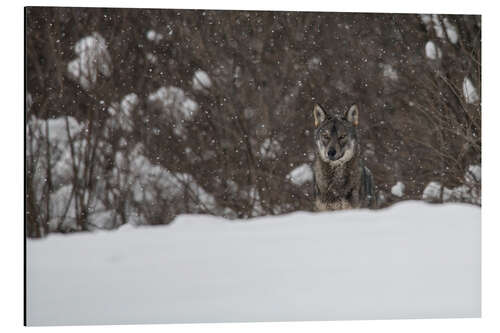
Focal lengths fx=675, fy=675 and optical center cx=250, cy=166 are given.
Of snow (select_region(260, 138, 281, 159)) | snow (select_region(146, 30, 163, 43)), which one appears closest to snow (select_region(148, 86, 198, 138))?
snow (select_region(146, 30, 163, 43))

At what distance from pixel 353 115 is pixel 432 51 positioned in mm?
821

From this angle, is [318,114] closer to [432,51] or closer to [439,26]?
[432,51]

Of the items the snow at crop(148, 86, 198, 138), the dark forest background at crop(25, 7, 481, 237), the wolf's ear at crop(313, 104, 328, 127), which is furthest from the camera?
the wolf's ear at crop(313, 104, 328, 127)

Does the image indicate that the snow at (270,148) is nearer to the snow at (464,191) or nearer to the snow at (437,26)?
the snow at (464,191)

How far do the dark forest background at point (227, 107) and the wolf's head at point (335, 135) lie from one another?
0.21 feet

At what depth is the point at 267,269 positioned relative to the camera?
5145mm

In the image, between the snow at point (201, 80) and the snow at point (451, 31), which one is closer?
the snow at point (201, 80)

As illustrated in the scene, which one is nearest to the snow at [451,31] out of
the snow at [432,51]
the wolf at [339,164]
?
the snow at [432,51]

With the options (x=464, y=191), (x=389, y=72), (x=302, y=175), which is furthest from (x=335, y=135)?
(x=464, y=191)

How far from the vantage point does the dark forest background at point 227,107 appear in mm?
5012

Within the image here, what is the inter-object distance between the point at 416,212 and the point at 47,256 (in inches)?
112

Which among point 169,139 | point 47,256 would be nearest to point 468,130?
point 169,139

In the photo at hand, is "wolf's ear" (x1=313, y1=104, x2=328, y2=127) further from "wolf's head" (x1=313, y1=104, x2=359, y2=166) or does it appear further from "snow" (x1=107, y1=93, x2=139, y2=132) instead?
"snow" (x1=107, y1=93, x2=139, y2=132)

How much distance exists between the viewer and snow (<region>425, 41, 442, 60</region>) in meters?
5.35
